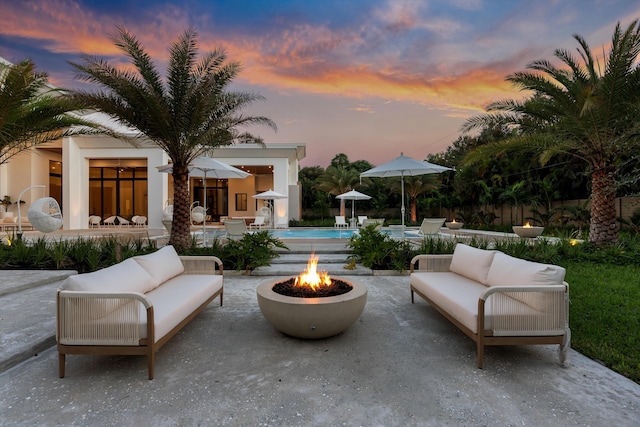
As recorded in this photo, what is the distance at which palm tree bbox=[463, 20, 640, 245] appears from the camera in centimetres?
689

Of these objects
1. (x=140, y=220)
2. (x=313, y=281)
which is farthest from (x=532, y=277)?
(x=140, y=220)

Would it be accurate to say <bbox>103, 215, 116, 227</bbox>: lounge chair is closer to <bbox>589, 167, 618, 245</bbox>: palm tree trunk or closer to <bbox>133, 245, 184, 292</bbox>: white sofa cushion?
<bbox>133, 245, 184, 292</bbox>: white sofa cushion

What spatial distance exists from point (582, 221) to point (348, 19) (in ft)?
46.0

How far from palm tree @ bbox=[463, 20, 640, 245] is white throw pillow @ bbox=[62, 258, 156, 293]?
8550 mm

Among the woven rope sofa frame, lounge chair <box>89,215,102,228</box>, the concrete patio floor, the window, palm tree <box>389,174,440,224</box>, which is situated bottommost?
the concrete patio floor

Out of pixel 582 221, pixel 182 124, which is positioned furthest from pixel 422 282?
pixel 582 221

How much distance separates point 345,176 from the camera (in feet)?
76.3

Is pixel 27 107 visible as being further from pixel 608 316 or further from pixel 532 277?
pixel 608 316

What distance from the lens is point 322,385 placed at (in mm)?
2482

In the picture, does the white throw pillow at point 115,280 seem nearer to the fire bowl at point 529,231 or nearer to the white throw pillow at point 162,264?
the white throw pillow at point 162,264

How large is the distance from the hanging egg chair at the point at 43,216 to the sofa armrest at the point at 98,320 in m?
8.51

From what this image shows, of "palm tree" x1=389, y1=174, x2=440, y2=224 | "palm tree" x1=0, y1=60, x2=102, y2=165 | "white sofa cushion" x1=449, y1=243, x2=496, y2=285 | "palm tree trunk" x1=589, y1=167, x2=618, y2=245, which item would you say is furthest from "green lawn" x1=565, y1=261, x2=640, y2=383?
"palm tree" x1=389, y1=174, x2=440, y2=224

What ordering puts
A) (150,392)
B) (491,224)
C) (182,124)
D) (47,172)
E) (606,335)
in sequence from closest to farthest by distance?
(150,392), (606,335), (182,124), (47,172), (491,224)

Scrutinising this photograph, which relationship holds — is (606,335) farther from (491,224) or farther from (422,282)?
(491,224)
